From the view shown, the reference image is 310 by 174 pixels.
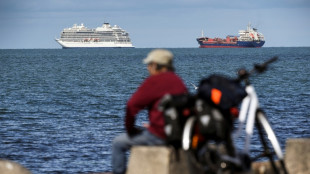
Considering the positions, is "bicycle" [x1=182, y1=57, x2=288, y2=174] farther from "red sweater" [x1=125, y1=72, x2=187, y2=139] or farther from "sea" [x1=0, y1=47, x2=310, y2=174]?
"sea" [x1=0, y1=47, x2=310, y2=174]

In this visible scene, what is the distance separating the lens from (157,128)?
5238mm

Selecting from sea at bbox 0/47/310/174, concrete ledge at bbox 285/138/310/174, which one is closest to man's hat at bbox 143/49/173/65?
concrete ledge at bbox 285/138/310/174

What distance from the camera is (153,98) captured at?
509cm

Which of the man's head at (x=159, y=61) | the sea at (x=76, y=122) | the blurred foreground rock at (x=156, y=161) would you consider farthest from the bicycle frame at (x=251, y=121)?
the sea at (x=76, y=122)

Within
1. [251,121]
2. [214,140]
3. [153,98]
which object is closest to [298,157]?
[251,121]

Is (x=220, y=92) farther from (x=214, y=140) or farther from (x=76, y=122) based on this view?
(x=76, y=122)

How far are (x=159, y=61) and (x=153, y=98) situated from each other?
300 mm

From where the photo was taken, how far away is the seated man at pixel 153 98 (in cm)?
509

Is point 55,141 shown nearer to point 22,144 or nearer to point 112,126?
point 22,144

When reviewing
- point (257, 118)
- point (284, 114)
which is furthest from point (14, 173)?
point (284, 114)

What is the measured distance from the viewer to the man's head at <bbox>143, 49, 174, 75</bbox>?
518cm

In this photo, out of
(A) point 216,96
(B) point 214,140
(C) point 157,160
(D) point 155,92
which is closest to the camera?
(A) point 216,96

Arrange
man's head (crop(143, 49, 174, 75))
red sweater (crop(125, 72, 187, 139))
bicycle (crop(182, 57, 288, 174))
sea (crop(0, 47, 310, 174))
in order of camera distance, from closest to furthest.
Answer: bicycle (crop(182, 57, 288, 174)), red sweater (crop(125, 72, 187, 139)), man's head (crop(143, 49, 174, 75)), sea (crop(0, 47, 310, 174))

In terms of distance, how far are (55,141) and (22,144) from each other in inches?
36.4
